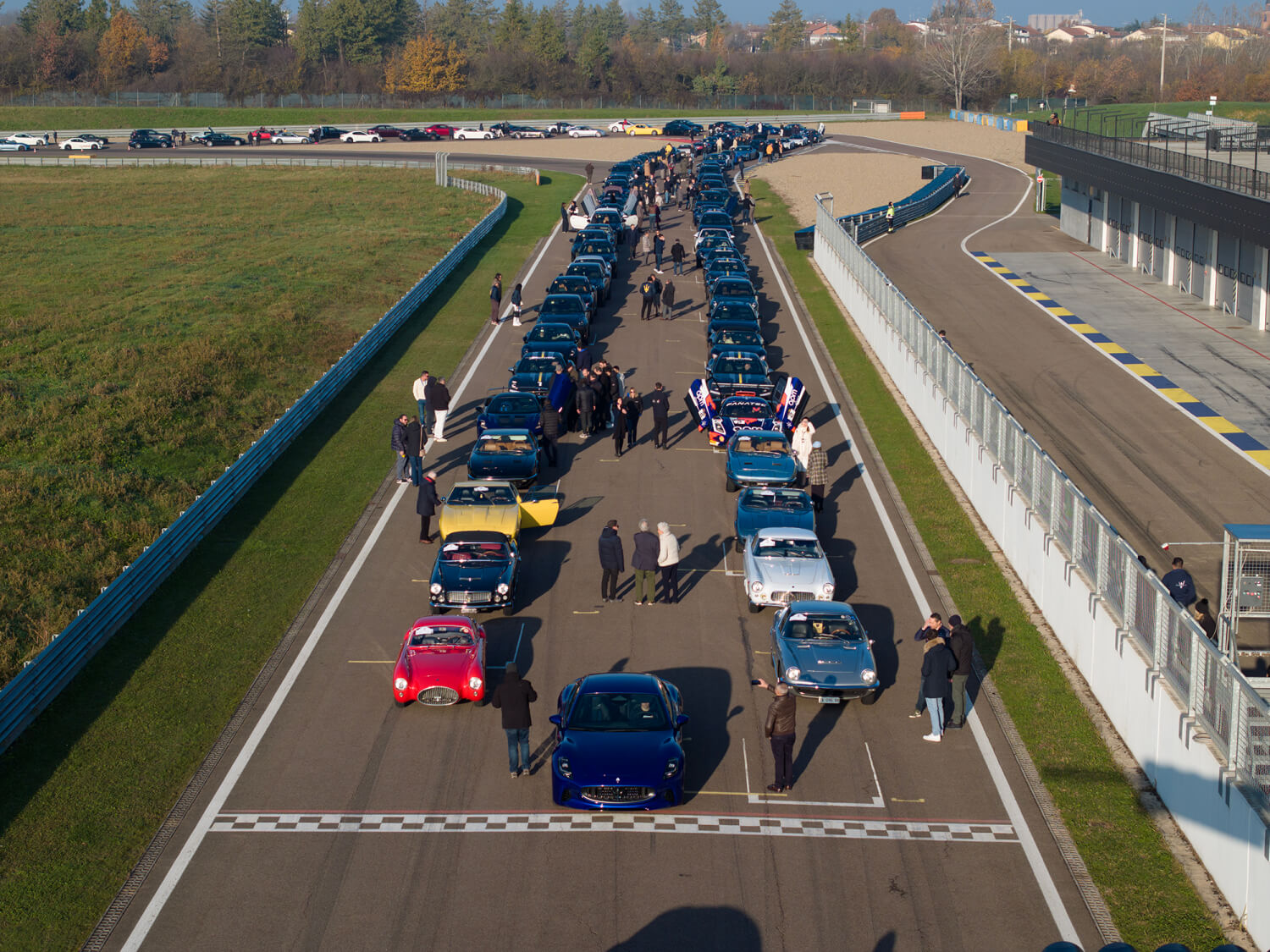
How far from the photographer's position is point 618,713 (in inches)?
651

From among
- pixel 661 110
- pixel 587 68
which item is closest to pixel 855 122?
pixel 661 110

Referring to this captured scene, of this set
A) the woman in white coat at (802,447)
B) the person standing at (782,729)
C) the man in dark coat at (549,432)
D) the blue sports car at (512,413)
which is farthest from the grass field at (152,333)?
the woman in white coat at (802,447)

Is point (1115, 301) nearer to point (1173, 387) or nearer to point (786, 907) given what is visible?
point (1173, 387)

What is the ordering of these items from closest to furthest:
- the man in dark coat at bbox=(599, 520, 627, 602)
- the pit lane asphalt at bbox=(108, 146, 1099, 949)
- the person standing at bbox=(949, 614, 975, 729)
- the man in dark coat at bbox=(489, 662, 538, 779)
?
1. the pit lane asphalt at bbox=(108, 146, 1099, 949)
2. the man in dark coat at bbox=(489, 662, 538, 779)
3. the person standing at bbox=(949, 614, 975, 729)
4. the man in dark coat at bbox=(599, 520, 627, 602)

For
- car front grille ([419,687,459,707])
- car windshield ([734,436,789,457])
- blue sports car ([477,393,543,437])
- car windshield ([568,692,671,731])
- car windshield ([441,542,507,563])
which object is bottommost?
car front grille ([419,687,459,707])

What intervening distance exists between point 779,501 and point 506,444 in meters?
6.44

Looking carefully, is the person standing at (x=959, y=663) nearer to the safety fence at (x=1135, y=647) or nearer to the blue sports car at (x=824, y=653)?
the blue sports car at (x=824, y=653)

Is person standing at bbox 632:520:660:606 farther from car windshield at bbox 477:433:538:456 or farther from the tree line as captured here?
the tree line

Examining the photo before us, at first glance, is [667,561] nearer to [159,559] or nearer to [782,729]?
[782,729]

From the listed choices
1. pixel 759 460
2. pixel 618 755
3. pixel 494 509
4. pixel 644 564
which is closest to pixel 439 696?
pixel 618 755

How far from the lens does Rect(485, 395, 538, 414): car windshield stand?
29.9 metres

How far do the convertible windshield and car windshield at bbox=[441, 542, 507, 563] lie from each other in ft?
17.7

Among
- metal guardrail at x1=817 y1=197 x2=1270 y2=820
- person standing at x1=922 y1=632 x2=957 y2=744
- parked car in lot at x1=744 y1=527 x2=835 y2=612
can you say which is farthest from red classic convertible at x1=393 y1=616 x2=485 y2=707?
metal guardrail at x1=817 y1=197 x2=1270 y2=820

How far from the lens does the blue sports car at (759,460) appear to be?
2686 cm
